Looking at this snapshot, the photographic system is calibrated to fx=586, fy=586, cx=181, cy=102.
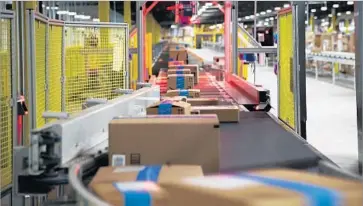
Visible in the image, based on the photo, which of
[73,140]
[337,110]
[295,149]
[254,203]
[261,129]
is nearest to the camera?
[254,203]

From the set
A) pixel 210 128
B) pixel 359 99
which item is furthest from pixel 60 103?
pixel 210 128

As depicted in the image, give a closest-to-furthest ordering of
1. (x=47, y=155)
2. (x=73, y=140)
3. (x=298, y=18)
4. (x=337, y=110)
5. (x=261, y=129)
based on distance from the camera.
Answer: (x=47, y=155) → (x=73, y=140) → (x=261, y=129) → (x=298, y=18) → (x=337, y=110)

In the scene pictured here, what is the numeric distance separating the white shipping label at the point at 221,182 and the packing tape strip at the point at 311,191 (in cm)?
5

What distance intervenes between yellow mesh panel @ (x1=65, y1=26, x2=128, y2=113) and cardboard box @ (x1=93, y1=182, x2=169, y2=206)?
4467mm

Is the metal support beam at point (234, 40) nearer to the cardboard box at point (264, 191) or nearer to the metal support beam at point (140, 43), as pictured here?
the metal support beam at point (140, 43)

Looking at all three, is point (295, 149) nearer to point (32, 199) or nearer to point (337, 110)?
point (32, 199)

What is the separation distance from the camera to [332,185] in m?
1.72

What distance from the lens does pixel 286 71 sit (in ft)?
21.8

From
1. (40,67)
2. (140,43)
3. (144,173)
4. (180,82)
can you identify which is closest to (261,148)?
(144,173)

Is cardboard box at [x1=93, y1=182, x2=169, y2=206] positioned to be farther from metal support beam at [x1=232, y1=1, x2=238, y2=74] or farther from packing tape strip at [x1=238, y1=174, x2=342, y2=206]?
metal support beam at [x1=232, y1=1, x2=238, y2=74]

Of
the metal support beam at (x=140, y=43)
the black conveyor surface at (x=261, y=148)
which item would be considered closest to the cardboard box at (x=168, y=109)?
the black conveyor surface at (x=261, y=148)

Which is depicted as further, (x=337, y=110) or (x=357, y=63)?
(x=337, y=110)

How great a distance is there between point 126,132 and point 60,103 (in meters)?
4.15

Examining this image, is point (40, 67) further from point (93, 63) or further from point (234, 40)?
point (234, 40)
